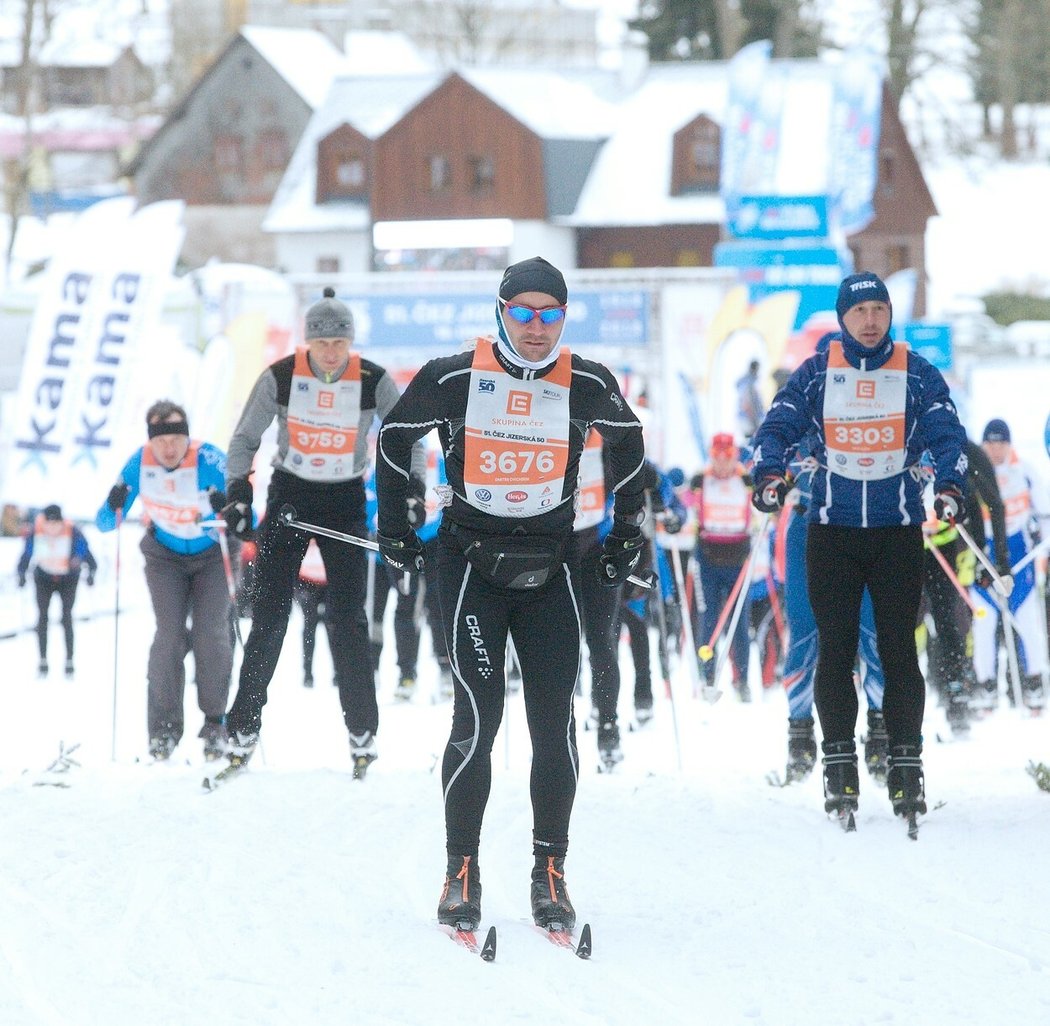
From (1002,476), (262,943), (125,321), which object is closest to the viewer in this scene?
(262,943)

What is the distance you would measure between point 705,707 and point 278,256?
39632 mm

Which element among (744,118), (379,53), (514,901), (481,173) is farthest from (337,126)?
(514,901)

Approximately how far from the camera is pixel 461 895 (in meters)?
4.82

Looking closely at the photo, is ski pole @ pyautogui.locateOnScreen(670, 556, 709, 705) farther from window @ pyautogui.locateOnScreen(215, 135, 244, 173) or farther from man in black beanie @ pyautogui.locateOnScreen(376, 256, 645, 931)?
window @ pyautogui.locateOnScreen(215, 135, 244, 173)

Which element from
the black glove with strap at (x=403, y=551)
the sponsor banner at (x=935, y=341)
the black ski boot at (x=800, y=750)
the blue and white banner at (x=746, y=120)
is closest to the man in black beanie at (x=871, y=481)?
the black ski boot at (x=800, y=750)

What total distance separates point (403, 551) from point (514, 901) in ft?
3.53

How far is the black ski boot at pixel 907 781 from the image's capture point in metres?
6.01

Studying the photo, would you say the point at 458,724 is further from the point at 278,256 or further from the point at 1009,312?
the point at 278,256

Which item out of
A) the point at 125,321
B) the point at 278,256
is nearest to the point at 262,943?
the point at 125,321

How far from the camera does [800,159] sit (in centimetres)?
4228

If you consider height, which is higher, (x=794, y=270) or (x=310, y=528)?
(x=794, y=270)

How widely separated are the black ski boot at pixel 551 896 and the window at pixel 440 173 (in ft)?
140

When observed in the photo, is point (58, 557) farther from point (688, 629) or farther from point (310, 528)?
point (310, 528)

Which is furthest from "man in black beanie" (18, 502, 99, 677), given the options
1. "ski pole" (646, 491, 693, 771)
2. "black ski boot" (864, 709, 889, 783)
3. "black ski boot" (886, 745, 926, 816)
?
"black ski boot" (886, 745, 926, 816)
